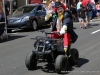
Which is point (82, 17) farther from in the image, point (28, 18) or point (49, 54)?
point (49, 54)

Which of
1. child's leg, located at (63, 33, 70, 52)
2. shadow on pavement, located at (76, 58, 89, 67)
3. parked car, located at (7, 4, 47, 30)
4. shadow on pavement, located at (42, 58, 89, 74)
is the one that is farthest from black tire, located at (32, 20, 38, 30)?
child's leg, located at (63, 33, 70, 52)

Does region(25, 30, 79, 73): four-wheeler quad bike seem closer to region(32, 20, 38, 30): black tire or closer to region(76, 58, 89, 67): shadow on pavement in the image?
region(76, 58, 89, 67): shadow on pavement

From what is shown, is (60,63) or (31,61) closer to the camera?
(60,63)

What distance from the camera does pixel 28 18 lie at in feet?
52.7

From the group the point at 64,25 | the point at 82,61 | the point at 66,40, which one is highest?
the point at 64,25

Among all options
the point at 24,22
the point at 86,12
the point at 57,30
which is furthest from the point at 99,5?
the point at 57,30

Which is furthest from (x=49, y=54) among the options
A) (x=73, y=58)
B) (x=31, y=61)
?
(x=73, y=58)

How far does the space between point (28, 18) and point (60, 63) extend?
9.70 m

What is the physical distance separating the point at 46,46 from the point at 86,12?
38.8ft

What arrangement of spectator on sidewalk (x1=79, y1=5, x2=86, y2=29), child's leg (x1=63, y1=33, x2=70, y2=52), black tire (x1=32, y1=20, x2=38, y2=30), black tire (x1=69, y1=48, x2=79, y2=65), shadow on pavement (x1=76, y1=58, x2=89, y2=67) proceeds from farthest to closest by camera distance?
spectator on sidewalk (x1=79, y1=5, x2=86, y2=29)
black tire (x1=32, y1=20, x2=38, y2=30)
shadow on pavement (x1=76, y1=58, x2=89, y2=67)
black tire (x1=69, y1=48, x2=79, y2=65)
child's leg (x1=63, y1=33, x2=70, y2=52)

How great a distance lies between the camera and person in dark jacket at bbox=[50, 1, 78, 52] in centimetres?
696

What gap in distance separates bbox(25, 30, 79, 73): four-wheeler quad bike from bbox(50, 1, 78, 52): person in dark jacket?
183 millimetres

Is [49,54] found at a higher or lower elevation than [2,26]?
higher

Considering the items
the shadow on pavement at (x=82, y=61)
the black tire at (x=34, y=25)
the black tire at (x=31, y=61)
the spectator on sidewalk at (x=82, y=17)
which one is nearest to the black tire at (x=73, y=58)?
the shadow on pavement at (x=82, y=61)
